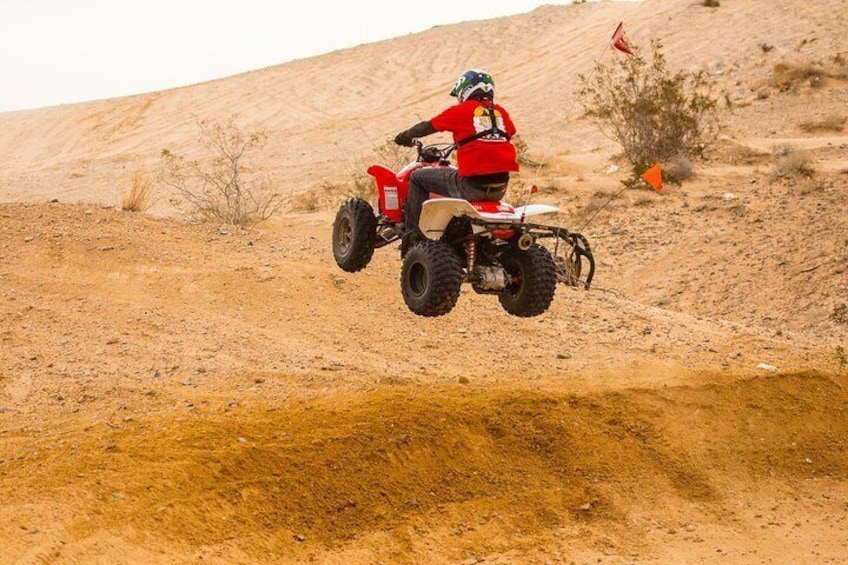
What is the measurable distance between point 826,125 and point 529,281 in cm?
1842

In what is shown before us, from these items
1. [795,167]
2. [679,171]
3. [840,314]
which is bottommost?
[840,314]

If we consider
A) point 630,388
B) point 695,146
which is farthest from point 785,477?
point 695,146

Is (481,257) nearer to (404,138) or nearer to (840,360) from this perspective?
(404,138)

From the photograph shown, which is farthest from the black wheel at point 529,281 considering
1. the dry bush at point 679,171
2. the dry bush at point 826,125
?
the dry bush at point 826,125

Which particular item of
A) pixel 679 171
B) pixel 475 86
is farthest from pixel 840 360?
pixel 679 171

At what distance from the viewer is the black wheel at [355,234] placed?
351 inches

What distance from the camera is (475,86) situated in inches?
313

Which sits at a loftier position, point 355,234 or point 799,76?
point 799,76

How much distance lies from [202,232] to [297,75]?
28888mm

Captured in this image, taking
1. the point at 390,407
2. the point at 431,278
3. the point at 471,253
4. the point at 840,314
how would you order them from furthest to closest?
the point at 840,314
the point at 390,407
the point at 471,253
the point at 431,278

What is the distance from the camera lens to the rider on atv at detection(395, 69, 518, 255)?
7812 millimetres

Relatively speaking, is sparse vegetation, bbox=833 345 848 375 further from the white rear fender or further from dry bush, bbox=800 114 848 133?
dry bush, bbox=800 114 848 133

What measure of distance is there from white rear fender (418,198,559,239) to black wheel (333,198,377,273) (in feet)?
3.11

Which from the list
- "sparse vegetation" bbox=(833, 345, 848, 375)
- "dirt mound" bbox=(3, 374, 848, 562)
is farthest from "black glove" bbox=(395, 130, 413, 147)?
"sparse vegetation" bbox=(833, 345, 848, 375)
